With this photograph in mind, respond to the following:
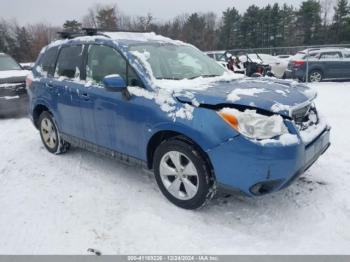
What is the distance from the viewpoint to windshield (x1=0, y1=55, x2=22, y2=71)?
33.2 ft

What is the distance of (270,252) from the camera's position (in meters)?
3.03

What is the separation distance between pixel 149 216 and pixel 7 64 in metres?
8.64

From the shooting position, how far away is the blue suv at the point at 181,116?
124 inches

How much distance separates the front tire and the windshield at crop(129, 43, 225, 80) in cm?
90

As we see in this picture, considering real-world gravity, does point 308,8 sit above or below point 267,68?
above

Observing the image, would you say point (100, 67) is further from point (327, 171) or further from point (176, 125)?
point (327, 171)

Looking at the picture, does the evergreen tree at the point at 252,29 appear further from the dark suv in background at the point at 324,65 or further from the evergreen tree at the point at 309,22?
the dark suv in background at the point at 324,65

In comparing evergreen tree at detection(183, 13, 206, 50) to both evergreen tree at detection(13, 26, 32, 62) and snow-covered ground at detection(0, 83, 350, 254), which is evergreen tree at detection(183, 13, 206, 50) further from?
snow-covered ground at detection(0, 83, 350, 254)

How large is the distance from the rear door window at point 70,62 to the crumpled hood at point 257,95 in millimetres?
1958

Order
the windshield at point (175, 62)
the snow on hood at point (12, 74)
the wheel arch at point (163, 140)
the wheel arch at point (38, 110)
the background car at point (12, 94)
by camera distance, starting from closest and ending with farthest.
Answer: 1. the wheel arch at point (163, 140)
2. the windshield at point (175, 62)
3. the wheel arch at point (38, 110)
4. the background car at point (12, 94)
5. the snow on hood at point (12, 74)

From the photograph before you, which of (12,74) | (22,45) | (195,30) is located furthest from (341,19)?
(12,74)

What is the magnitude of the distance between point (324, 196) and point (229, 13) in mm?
57441

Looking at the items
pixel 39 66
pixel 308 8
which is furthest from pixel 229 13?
pixel 39 66

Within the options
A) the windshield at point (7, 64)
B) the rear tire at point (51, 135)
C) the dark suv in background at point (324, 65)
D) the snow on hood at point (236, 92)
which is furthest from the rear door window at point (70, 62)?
the dark suv in background at point (324, 65)
